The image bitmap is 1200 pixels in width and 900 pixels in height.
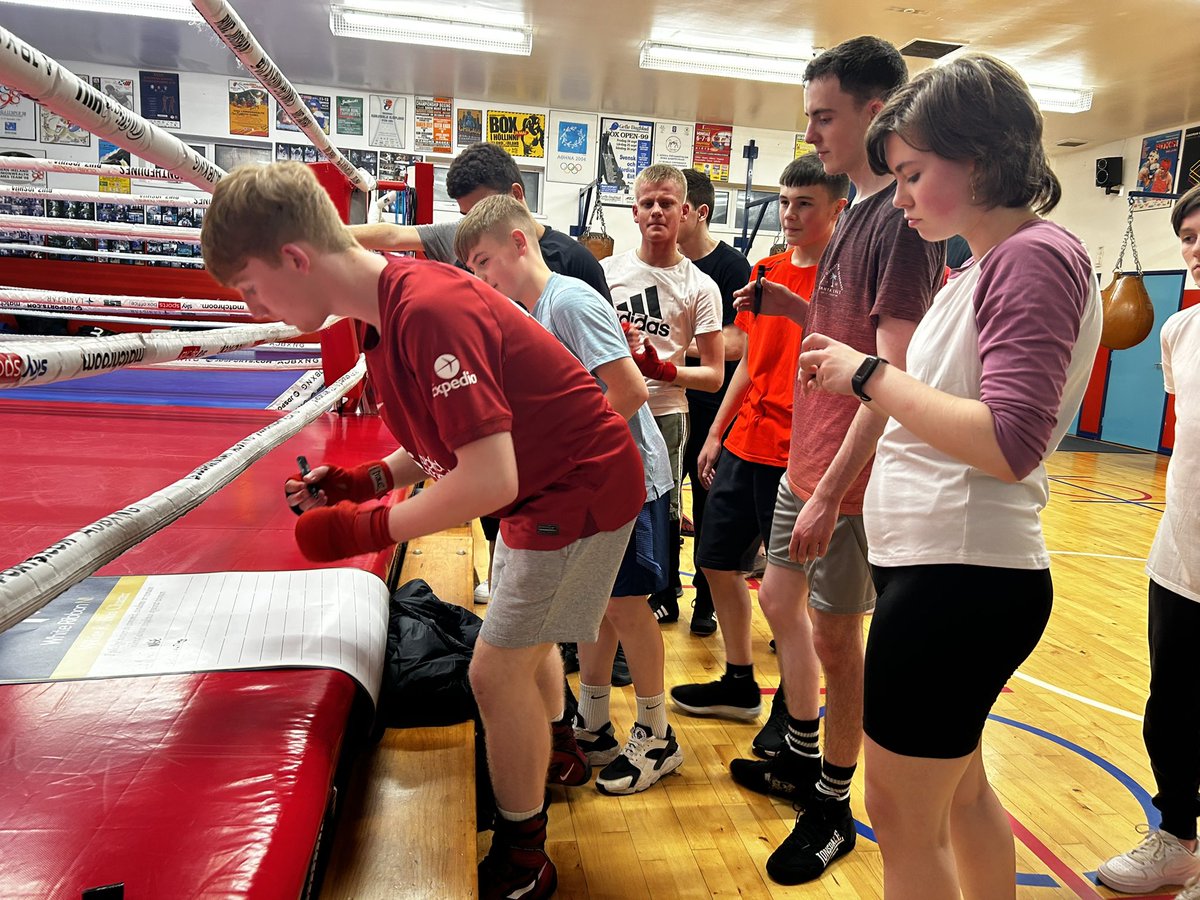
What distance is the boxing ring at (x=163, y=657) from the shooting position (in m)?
0.92

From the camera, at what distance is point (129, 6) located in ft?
19.3

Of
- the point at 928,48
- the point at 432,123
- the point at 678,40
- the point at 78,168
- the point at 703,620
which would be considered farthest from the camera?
the point at 432,123

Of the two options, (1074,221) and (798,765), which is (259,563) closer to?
(798,765)

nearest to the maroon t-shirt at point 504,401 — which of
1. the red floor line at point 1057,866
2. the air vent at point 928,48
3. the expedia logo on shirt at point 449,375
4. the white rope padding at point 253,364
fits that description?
the expedia logo on shirt at point 449,375

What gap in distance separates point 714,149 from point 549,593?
8.55m

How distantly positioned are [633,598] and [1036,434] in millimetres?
1054

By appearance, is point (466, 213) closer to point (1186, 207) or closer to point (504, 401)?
point (504, 401)

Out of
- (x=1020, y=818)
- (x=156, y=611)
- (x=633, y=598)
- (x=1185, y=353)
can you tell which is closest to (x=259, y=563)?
(x=156, y=611)

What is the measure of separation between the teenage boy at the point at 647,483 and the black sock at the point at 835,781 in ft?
1.23

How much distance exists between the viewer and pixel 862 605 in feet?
5.27

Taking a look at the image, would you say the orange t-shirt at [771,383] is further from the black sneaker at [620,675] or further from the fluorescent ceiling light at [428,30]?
the fluorescent ceiling light at [428,30]

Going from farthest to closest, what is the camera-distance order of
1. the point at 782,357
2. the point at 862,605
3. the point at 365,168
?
1. the point at 365,168
2. the point at 782,357
3. the point at 862,605

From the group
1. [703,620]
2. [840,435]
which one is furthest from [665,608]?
[840,435]

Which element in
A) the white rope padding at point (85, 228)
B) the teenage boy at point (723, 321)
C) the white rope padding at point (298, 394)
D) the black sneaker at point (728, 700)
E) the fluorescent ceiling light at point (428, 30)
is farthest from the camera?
the fluorescent ceiling light at point (428, 30)
